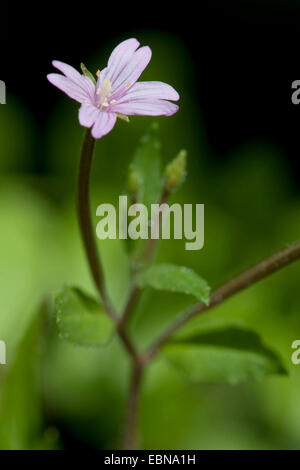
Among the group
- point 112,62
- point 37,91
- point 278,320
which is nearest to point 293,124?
point 278,320

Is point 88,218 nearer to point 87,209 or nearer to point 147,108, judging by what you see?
point 87,209

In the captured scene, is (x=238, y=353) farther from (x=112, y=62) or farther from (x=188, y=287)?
(x=112, y=62)

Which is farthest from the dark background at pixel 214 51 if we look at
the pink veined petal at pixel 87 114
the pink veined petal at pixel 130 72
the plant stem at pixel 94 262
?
the pink veined petal at pixel 87 114

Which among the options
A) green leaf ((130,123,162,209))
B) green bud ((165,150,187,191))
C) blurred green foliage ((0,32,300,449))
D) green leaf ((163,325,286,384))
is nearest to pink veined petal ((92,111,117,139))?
green bud ((165,150,187,191))

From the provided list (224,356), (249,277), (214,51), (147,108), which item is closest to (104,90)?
(147,108)

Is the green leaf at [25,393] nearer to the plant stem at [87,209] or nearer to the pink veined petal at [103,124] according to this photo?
the plant stem at [87,209]

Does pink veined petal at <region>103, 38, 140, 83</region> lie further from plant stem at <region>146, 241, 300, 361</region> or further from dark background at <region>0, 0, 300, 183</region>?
dark background at <region>0, 0, 300, 183</region>
